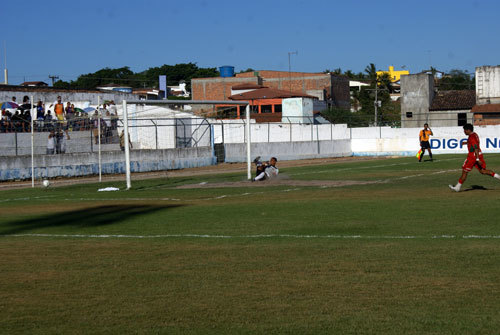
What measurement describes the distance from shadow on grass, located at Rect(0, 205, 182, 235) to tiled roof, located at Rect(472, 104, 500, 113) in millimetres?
57540

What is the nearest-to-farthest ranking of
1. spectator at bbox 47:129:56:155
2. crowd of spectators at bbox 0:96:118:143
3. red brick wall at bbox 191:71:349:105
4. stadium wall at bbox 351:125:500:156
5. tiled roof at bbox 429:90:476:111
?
1. crowd of spectators at bbox 0:96:118:143
2. spectator at bbox 47:129:56:155
3. stadium wall at bbox 351:125:500:156
4. tiled roof at bbox 429:90:476:111
5. red brick wall at bbox 191:71:349:105

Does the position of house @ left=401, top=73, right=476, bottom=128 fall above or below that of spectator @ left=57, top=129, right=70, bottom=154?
above

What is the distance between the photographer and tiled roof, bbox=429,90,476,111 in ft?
250

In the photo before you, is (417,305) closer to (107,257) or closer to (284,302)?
(284,302)

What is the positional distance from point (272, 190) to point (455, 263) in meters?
12.8

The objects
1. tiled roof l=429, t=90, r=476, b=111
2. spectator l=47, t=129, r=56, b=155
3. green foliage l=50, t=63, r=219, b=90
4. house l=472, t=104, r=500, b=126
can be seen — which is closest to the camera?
spectator l=47, t=129, r=56, b=155

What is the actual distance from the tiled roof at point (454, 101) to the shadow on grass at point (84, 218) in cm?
6385

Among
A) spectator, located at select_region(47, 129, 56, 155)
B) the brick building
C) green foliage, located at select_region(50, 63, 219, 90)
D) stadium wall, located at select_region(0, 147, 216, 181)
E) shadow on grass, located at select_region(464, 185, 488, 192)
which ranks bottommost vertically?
shadow on grass, located at select_region(464, 185, 488, 192)

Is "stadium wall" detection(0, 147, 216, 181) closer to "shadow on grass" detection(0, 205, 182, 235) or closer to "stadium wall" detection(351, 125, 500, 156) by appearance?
"stadium wall" detection(351, 125, 500, 156)

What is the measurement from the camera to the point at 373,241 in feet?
36.0

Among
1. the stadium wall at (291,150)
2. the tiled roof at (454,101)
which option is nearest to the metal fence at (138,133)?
the stadium wall at (291,150)

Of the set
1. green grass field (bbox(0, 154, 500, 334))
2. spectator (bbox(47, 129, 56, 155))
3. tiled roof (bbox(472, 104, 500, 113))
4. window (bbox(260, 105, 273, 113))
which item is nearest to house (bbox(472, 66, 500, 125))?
tiled roof (bbox(472, 104, 500, 113))

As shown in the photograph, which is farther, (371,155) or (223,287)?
(371,155)

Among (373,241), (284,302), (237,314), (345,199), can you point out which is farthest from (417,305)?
(345,199)
